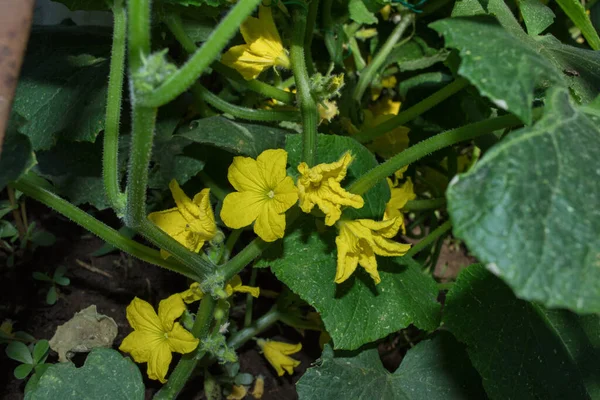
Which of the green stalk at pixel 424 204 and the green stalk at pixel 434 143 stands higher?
the green stalk at pixel 434 143

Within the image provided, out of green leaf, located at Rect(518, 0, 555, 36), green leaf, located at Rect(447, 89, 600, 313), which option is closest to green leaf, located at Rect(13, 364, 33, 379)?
green leaf, located at Rect(447, 89, 600, 313)

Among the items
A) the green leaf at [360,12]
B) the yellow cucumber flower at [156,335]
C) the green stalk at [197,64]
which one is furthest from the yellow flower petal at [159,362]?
the green leaf at [360,12]

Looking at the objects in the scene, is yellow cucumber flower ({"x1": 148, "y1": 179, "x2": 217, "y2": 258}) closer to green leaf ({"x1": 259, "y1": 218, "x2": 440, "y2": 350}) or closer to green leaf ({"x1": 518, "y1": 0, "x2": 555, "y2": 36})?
green leaf ({"x1": 259, "y1": 218, "x2": 440, "y2": 350})

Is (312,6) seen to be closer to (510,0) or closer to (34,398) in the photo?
(510,0)

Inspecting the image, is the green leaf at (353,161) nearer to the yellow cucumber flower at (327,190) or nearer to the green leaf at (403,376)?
the yellow cucumber flower at (327,190)

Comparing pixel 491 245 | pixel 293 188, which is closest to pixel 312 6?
pixel 293 188
